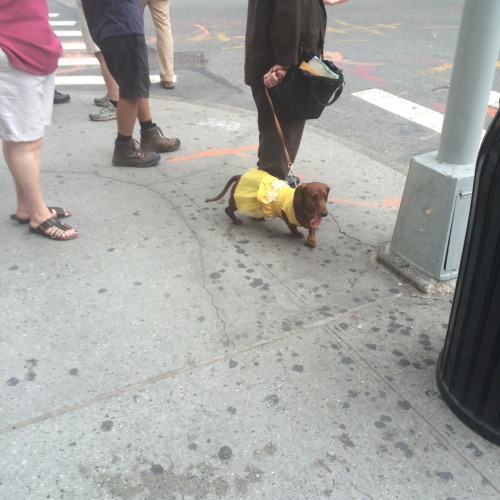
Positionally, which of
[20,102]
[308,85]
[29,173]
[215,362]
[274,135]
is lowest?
[215,362]

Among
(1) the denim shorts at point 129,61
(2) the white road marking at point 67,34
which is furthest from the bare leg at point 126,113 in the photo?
(2) the white road marking at point 67,34

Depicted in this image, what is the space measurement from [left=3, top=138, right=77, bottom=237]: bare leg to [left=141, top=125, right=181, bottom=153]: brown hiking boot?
154 centimetres

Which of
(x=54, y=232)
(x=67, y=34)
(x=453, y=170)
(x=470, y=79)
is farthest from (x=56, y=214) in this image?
(x=67, y=34)

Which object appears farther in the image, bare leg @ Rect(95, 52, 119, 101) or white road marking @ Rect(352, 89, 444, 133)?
white road marking @ Rect(352, 89, 444, 133)

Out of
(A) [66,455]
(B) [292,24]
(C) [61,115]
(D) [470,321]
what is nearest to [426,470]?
(D) [470,321]

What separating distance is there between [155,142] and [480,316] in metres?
3.48

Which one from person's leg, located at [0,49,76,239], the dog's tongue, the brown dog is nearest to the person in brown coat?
the brown dog

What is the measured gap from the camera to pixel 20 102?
320cm

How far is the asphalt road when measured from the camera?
6.04 metres

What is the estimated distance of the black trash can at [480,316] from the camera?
2.01m

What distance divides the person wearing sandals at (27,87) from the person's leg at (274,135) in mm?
1214

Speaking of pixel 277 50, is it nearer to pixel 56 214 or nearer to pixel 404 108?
pixel 56 214

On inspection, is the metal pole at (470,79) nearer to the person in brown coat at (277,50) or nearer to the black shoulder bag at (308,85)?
the black shoulder bag at (308,85)

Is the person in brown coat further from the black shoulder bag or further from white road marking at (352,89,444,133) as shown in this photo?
white road marking at (352,89,444,133)
